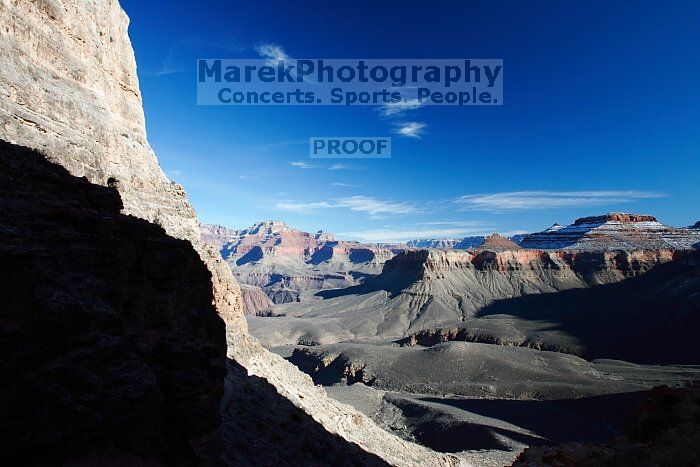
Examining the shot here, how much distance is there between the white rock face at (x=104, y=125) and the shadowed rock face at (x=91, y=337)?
789 cm

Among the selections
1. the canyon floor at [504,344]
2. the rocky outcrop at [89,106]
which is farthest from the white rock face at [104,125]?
Result: the canyon floor at [504,344]

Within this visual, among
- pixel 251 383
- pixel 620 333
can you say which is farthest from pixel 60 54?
pixel 620 333

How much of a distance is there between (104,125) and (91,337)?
20.8 meters

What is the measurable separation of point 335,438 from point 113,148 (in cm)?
2505

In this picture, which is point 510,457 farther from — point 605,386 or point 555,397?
point 605,386

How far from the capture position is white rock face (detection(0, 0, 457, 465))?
18734mm

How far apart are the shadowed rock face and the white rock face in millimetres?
7892

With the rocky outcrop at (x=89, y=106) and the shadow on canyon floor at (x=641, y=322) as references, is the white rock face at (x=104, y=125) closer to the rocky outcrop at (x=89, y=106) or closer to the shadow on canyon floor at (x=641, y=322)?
the rocky outcrop at (x=89, y=106)

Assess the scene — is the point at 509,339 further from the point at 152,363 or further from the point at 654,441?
the point at 152,363

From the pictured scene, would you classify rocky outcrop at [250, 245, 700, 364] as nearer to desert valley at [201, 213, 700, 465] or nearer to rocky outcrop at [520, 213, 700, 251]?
desert valley at [201, 213, 700, 465]

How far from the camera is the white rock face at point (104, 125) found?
18734 millimetres

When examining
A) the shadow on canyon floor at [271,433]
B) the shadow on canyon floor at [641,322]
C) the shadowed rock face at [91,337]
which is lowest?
the shadow on canyon floor at [641,322]

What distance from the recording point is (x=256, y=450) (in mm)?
17891

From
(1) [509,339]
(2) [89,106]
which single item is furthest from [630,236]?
(2) [89,106]
